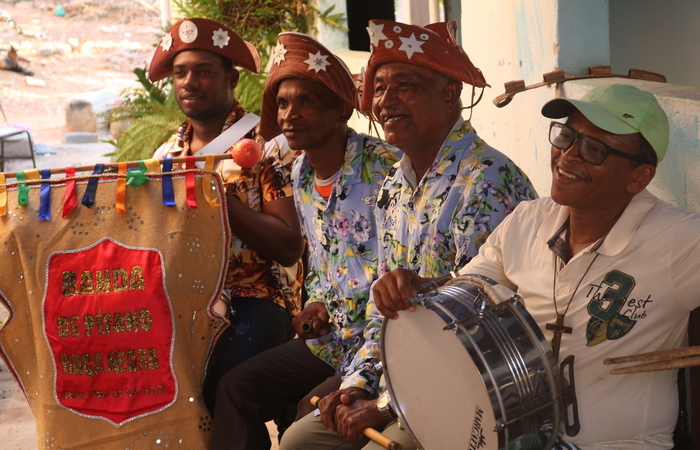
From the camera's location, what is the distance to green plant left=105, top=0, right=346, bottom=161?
26.0ft

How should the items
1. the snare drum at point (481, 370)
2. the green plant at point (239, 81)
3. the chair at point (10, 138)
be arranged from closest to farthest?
the snare drum at point (481, 370), the green plant at point (239, 81), the chair at point (10, 138)

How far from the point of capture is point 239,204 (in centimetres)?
374

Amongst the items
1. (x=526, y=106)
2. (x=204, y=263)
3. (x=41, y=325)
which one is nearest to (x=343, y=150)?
(x=204, y=263)

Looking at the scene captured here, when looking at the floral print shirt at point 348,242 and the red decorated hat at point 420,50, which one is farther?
the floral print shirt at point 348,242

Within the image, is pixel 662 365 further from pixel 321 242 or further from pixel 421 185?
pixel 321 242

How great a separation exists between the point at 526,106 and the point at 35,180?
2.26 metres

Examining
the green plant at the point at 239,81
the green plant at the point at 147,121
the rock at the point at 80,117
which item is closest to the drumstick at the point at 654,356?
the green plant at the point at 239,81

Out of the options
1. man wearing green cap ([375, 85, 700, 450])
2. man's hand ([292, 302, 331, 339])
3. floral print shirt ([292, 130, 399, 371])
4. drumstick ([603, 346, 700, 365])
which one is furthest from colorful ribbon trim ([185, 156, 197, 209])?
drumstick ([603, 346, 700, 365])

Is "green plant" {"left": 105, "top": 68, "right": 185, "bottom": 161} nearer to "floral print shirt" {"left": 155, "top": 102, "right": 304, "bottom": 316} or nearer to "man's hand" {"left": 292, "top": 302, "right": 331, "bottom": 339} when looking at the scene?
"floral print shirt" {"left": 155, "top": 102, "right": 304, "bottom": 316}

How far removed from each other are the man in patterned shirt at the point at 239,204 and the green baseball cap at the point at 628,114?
1.68 metres

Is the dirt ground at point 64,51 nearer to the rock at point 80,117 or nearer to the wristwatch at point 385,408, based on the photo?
the rock at point 80,117

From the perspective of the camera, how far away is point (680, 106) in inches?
120

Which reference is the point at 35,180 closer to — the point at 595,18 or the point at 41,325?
the point at 41,325

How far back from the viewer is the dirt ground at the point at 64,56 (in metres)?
17.4
